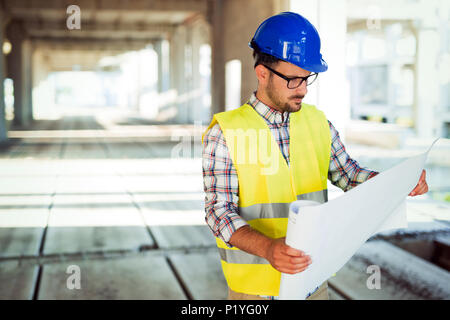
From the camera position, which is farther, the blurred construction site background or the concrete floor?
the blurred construction site background

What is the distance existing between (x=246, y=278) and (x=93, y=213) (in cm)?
602

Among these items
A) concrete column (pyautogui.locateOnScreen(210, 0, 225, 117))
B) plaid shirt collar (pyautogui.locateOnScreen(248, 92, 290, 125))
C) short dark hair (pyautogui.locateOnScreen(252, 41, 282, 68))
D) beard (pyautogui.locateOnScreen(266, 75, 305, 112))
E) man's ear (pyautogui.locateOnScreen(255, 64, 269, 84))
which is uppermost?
concrete column (pyautogui.locateOnScreen(210, 0, 225, 117))

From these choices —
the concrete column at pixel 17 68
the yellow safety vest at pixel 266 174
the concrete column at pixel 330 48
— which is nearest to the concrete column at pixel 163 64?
the concrete column at pixel 17 68

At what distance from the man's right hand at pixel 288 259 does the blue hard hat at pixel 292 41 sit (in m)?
0.73

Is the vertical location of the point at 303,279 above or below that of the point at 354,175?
below

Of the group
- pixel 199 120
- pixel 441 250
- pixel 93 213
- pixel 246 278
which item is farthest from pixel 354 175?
pixel 199 120

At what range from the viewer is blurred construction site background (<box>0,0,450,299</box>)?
504cm

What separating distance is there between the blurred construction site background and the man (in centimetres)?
275

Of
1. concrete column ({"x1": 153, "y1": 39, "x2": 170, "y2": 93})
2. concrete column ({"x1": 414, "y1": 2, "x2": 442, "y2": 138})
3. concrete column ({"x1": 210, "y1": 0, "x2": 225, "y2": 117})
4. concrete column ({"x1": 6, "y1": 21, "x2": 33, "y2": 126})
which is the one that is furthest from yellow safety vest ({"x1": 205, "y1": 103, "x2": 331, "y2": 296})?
concrete column ({"x1": 153, "y1": 39, "x2": 170, "y2": 93})

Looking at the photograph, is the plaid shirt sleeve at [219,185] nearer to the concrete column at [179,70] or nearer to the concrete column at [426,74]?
the concrete column at [426,74]

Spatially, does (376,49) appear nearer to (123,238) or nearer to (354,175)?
(123,238)

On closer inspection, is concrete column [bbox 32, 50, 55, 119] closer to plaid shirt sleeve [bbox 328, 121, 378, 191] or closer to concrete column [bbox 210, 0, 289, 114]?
concrete column [bbox 210, 0, 289, 114]

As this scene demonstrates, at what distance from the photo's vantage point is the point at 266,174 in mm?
2008
